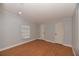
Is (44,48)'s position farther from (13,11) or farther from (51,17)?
(13,11)

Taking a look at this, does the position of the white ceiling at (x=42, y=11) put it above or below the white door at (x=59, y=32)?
above

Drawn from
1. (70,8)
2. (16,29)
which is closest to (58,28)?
(70,8)

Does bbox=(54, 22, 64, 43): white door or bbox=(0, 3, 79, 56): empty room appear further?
bbox=(54, 22, 64, 43): white door

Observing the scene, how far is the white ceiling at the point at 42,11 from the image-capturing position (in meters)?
2.04

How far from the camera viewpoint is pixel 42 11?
2205 millimetres

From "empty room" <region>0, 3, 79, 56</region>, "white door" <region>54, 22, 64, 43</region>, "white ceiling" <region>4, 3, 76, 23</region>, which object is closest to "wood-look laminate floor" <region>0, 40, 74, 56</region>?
"empty room" <region>0, 3, 79, 56</region>

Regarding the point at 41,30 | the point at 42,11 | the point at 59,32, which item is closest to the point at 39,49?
the point at 41,30

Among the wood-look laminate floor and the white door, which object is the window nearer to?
the wood-look laminate floor

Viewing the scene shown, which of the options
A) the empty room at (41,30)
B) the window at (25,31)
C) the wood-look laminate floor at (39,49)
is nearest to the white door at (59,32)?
the empty room at (41,30)

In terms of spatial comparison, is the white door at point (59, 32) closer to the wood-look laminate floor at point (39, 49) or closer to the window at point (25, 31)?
the wood-look laminate floor at point (39, 49)

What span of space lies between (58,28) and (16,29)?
36.2 inches

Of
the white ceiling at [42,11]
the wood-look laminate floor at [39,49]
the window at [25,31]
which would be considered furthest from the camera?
the window at [25,31]

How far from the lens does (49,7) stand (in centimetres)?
207

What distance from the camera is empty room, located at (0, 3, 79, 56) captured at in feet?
6.92
